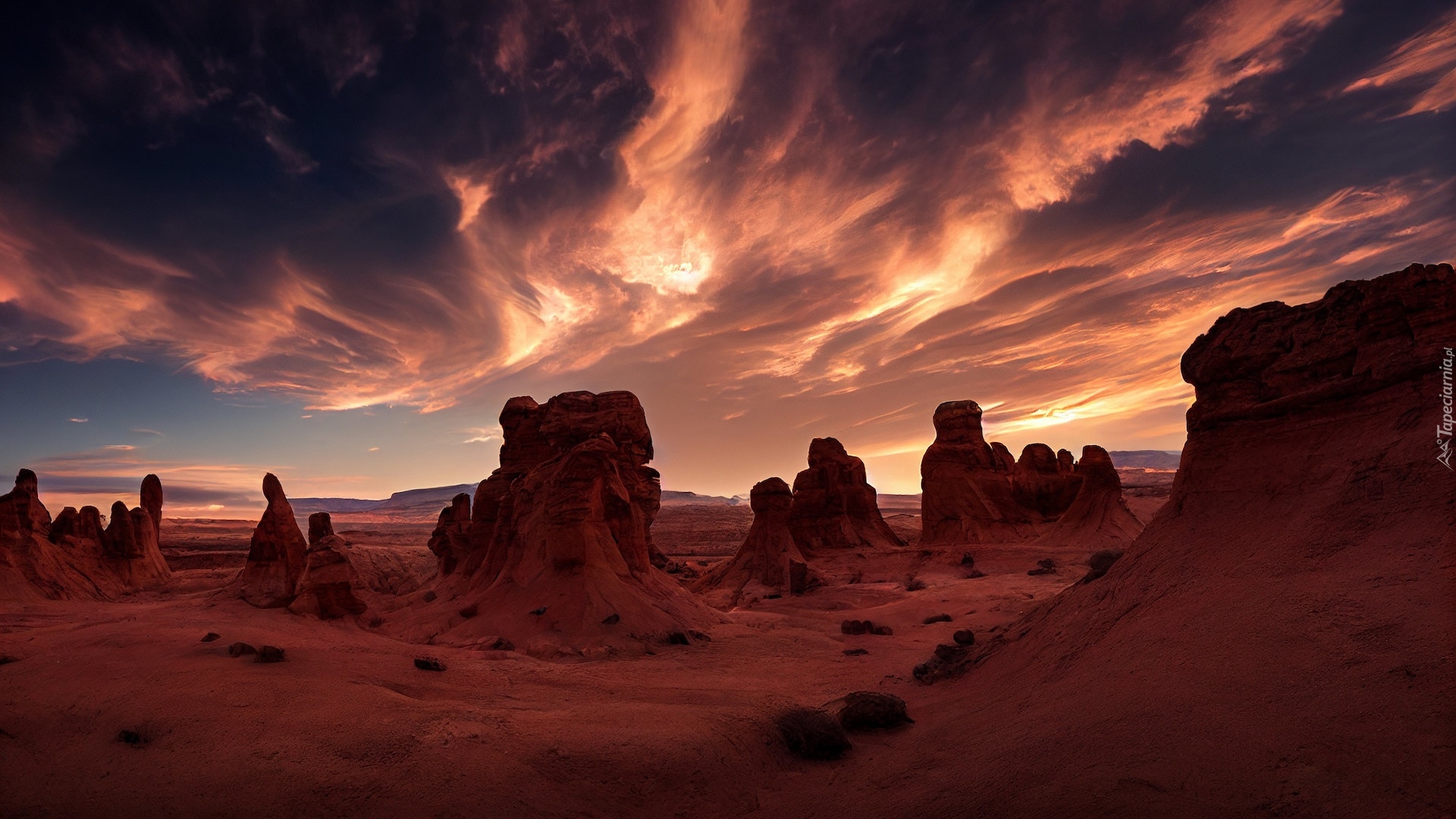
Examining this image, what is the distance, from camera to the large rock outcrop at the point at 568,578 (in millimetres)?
16266

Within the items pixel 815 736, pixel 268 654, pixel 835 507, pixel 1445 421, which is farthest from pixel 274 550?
pixel 835 507

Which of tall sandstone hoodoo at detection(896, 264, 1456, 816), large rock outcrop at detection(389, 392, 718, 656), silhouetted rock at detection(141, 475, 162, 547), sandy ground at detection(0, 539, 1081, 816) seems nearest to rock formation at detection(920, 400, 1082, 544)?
large rock outcrop at detection(389, 392, 718, 656)

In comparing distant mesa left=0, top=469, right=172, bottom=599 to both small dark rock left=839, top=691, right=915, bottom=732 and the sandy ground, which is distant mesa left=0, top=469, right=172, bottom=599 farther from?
small dark rock left=839, top=691, right=915, bottom=732

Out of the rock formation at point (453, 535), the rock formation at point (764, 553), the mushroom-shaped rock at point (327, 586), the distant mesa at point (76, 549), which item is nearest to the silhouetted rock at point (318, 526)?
the rock formation at point (453, 535)

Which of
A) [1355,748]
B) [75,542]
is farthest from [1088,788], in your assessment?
[75,542]

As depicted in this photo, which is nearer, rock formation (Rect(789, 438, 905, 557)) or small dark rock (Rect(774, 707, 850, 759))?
small dark rock (Rect(774, 707, 850, 759))

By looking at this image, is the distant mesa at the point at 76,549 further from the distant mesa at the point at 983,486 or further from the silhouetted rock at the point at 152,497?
the distant mesa at the point at 983,486

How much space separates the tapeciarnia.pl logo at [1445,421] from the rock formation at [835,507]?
109 feet

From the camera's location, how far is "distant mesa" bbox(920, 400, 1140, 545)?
122ft

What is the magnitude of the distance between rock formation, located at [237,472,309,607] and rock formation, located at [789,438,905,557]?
26551 millimetres

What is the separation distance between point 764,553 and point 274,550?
2072 centimetres

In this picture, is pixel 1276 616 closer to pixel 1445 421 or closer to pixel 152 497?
pixel 1445 421

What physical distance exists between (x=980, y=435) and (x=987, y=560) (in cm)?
1090

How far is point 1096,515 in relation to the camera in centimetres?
3272
